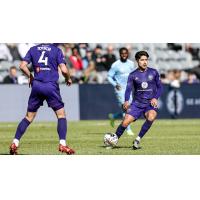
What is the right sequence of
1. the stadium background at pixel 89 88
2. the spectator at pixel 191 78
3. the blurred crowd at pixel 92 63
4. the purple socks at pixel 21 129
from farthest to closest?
the spectator at pixel 191 78 < the blurred crowd at pixel 92 63 < the stadium background at pixel 89 88 < the purple socks at pixel 21 129

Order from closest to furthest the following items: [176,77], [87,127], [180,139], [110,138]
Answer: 1. [110,138]
2. [180,139]
3. [87,127]
4. [176,77]

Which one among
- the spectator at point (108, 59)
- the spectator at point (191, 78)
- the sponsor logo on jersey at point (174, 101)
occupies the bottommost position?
the sponsor logo on jersey at point (174, 101)

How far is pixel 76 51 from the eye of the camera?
3253cm

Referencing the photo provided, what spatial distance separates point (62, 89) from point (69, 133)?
7.90 meters

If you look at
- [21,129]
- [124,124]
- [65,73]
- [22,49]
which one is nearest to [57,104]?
[65,73]

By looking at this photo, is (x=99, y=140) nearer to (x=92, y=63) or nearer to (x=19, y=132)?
(x=19, y=132)

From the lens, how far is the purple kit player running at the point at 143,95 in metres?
17.1

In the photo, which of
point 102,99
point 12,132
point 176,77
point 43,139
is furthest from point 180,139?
point 176,77

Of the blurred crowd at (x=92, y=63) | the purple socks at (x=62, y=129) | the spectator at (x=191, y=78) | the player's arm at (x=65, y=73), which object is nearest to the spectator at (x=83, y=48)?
the blurred crowd at (x=92, y=63)

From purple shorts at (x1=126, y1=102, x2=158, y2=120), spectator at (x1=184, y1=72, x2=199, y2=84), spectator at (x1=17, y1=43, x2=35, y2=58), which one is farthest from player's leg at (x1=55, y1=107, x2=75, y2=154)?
spectator at (x1=184, y1=72, x2=199, y2=84)

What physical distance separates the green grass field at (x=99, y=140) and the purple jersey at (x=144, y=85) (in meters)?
0.91

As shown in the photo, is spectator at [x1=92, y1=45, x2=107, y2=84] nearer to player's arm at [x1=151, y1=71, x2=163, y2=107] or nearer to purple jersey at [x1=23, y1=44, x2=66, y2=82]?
player's arm at [x1=151, y1=71, x2=163, y2=107]

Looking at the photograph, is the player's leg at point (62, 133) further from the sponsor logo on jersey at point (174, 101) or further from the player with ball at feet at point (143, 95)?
the sponsor logo on jersey at point (174, 101)

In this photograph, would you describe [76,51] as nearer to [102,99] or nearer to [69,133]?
[102,99]
